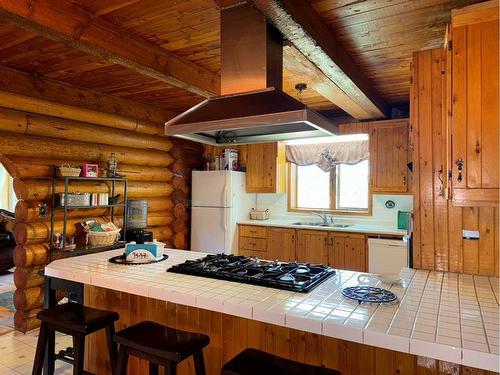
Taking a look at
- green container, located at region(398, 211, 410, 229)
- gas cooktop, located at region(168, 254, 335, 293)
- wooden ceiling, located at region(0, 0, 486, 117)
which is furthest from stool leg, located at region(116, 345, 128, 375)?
green container, located at region(398, 211, 410, 229)

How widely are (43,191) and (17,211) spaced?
0.97ft

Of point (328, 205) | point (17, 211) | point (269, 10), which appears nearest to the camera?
point (269, 10)

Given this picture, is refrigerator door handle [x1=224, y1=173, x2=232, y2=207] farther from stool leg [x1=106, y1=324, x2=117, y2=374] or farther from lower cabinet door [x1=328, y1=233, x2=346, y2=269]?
stool leg [x1=106, y1=324, x2=117, y2=374]

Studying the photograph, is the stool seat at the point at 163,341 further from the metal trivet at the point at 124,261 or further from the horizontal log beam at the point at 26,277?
the horizontal log beam at the point at 26,277

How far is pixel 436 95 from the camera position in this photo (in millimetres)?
2373

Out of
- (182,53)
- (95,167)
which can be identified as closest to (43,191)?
(95,167)

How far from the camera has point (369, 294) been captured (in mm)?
1693

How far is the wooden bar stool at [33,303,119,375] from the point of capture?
6.44 feet

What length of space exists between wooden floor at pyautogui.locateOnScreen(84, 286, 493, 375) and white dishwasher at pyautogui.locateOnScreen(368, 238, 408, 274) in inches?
102

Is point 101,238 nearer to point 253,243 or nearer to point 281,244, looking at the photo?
point 253,243

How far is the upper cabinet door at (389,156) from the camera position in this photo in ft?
14.3

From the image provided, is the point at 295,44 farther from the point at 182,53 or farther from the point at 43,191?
the point at 43,191

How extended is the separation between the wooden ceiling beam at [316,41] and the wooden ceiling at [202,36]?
0.24 feet

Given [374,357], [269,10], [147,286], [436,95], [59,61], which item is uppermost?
[59,61]
